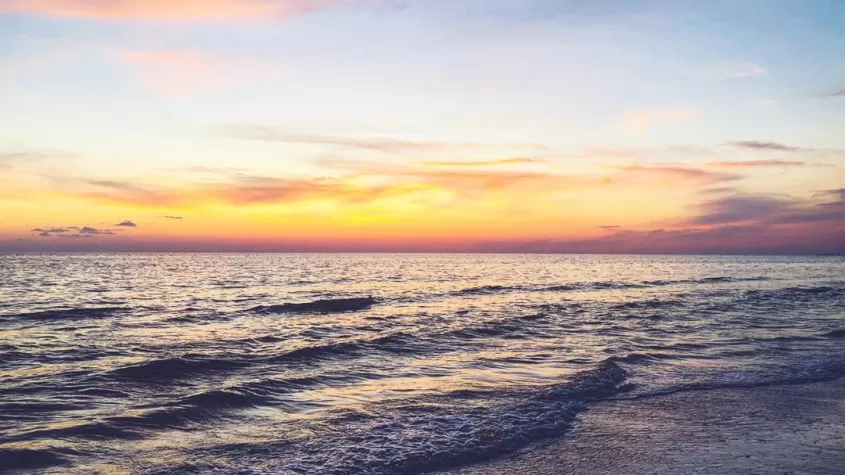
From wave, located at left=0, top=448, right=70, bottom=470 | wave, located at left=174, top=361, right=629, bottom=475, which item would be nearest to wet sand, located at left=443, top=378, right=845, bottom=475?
Answer: wave, located at left=174, top=361, right=629, bottom=475

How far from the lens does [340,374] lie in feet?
59.2

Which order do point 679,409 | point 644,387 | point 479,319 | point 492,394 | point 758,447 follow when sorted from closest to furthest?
point 758,447
point 679,409
point 492,394
point 644,387
point 479,319

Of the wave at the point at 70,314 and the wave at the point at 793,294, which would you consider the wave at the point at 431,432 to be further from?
the wave at the point at 793,294

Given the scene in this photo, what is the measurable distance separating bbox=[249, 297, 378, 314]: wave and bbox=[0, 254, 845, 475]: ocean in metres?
0.29

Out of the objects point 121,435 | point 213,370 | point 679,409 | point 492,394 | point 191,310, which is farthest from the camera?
point 191,310

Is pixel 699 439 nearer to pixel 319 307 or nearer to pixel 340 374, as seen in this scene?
pixel 340 374

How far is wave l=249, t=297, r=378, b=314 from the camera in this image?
37.5 metres

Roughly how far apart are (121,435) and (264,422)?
2.86 m

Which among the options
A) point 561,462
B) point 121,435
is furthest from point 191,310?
point 561,462

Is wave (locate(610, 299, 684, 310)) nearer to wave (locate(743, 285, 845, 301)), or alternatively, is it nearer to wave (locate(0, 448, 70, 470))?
wave (locate(743, 285, 845, 301))

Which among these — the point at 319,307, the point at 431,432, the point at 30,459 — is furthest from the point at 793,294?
the point at 30,459

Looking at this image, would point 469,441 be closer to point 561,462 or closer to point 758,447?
point 561,462

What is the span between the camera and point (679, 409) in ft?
44.3

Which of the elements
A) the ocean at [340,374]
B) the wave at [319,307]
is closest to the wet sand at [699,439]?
the ocean at [340,374]
